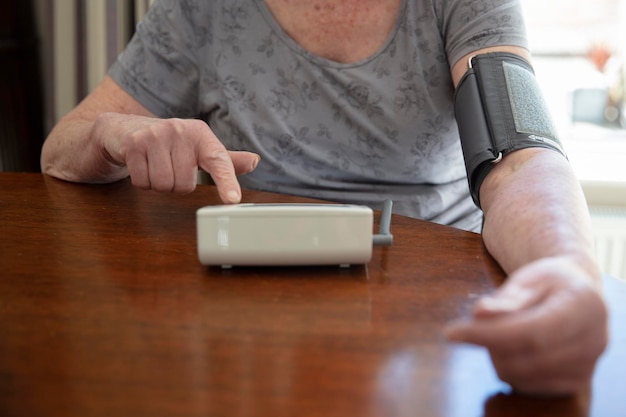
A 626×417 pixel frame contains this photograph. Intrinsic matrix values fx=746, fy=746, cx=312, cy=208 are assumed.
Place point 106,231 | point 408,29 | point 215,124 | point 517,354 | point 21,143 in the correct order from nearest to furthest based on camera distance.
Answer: point 517,354 → point 106,231 → point 408,29 → point 215,124 → point 21,143

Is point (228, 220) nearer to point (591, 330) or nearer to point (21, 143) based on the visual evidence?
point (591, 330)

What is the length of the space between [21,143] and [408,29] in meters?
1.60

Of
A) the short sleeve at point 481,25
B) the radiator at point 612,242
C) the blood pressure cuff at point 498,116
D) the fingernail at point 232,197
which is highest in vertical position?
the short sleeve at point 481,25

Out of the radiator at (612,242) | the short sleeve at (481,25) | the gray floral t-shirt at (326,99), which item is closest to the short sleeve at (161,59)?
the gray floral t-shirt at (326,99)

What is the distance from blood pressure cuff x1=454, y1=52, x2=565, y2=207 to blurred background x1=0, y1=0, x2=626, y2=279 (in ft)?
4.44

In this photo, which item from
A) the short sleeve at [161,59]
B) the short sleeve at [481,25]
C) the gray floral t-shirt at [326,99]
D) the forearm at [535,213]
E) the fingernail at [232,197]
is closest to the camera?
the forearm at [535,213]

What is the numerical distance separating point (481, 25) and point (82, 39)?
1.50 m

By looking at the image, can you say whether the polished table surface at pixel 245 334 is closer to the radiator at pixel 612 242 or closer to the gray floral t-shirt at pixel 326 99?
the gray floral t-shirt at pixel 326 99

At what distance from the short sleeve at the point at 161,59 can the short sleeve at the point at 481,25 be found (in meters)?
0.47

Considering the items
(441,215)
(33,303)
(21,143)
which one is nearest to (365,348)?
(33,303)

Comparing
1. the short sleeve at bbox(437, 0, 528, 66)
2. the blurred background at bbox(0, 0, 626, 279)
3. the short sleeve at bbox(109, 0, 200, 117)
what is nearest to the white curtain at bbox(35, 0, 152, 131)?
the blurred background at bbox(0, 0, 626, 279)

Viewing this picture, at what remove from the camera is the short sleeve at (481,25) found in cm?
107

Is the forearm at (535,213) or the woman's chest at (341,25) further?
the woman's chest at (341,25)

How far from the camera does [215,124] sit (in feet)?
4.49
